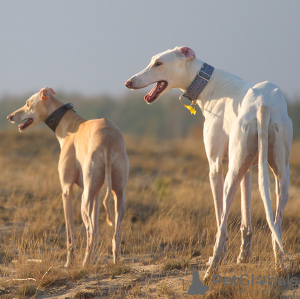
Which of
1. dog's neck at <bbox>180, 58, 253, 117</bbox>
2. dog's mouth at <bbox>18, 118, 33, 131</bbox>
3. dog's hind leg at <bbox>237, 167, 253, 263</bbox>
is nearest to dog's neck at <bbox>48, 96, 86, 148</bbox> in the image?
dog's mouth at <bbox>18, 118, 33, 131</bbox>

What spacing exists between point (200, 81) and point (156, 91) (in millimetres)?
515

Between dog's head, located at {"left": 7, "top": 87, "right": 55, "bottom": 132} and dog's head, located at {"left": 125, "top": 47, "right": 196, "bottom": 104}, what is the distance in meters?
2.16

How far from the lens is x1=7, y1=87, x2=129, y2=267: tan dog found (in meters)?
4.80

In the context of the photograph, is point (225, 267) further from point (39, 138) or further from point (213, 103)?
point (39, 138)

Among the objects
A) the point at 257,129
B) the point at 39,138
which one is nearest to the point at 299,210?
the point at 257,129

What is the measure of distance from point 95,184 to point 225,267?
1.86 m

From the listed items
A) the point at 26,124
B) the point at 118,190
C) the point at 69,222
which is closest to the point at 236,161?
the point at 118,190

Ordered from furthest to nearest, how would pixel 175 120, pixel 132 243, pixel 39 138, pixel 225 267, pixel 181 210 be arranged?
pixel 175 120 < pixel 39 138 < pixel 181 210 < pixel 132 243 < pixel 225 267

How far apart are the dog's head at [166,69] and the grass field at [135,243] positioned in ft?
6.83

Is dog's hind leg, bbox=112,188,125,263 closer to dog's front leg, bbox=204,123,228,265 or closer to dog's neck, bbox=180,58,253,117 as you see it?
dog's front leg, bbox=204,123,228,265

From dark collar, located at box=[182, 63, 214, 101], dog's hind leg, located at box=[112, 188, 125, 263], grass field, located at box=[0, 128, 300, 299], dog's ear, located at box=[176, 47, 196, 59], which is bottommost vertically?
grass field, located at box=[0, 128, 300, 299]

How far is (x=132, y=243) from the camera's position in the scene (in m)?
6.63

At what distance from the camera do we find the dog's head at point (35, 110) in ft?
19.9

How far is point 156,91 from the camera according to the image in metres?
4.47
